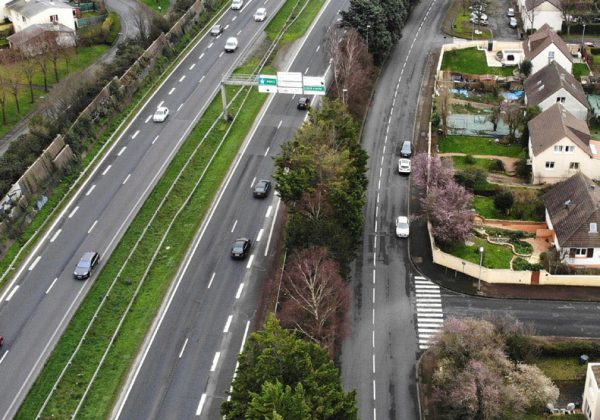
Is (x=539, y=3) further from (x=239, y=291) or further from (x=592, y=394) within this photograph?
(x=592, y=394)

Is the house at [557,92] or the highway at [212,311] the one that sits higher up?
the house at [557,92]

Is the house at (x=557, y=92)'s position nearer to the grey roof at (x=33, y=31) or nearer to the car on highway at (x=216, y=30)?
the car on highway at (x=216, y=30)

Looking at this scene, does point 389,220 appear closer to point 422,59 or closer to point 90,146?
point 90,146

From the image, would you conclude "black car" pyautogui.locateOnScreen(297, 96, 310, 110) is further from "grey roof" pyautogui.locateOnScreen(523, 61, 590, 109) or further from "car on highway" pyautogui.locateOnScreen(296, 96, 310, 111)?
"grey roof" pyautogui.locateOnScreen(523, 61, 590, 109)

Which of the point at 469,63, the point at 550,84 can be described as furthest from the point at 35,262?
the point at 469,63

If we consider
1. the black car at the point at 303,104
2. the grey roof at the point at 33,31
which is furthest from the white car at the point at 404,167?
the grey roof at the point at 33,31
